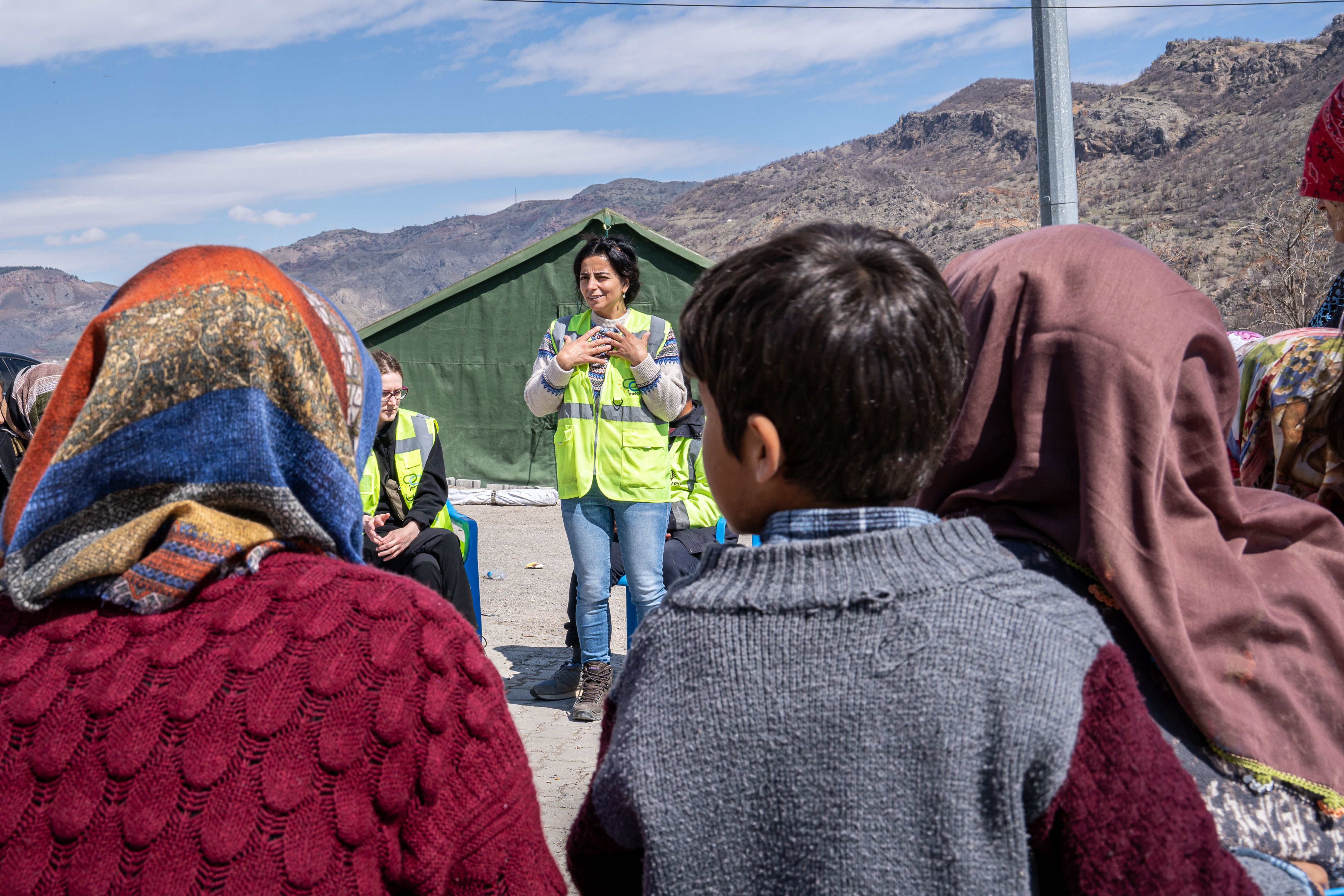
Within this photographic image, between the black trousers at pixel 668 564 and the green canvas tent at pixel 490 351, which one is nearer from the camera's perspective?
the black trousers at pixel 668 564

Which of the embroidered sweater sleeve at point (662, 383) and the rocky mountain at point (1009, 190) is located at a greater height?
the rocky mountain at point (1009, 190)

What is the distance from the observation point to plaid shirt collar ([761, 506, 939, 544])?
1.20m

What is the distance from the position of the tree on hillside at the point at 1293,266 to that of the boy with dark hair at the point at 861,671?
36.9 feet

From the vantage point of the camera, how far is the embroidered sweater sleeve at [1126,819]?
1054 millimetres

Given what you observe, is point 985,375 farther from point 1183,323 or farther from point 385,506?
point 385,506

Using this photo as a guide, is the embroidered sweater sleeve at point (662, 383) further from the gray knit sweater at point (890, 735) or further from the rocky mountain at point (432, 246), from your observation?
the rocky mountain at point (432, 246)

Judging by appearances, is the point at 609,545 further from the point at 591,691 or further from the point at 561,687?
the point at 561,687

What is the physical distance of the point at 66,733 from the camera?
1111 mm

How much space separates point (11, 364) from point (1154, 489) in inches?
454

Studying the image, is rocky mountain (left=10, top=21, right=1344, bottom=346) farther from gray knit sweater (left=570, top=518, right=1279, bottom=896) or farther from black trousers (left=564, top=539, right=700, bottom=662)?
black trousers (left=564, top=539, right=700, bottom=662)

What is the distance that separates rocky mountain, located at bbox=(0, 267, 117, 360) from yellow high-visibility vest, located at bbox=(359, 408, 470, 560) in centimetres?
12445

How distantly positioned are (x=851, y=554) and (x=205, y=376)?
77 cm

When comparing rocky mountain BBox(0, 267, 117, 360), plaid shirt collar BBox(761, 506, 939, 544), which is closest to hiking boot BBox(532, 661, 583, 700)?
plaid shirt collar BBox(761, 506, 939, 544)

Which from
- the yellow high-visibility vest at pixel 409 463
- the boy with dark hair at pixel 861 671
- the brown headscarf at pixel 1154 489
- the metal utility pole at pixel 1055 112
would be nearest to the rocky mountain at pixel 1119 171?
the metal utility pole at pixel 1055 112
